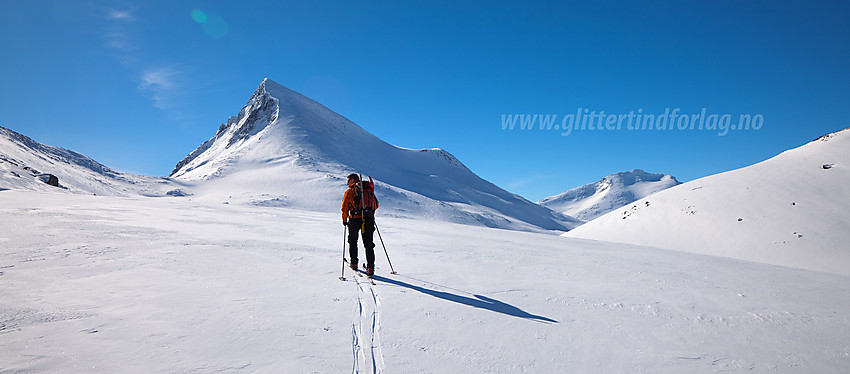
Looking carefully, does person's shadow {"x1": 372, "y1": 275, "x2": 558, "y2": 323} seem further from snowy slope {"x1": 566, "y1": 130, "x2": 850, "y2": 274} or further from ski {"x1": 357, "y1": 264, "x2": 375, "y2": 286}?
snowy slope {"x1": 566, "y1": 130, "x2": 850, "y2": 274}

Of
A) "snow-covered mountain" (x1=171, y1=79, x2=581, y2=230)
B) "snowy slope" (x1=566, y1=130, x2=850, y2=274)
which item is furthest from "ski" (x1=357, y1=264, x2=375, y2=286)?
"snow-covered mountain" (x1=171, y1=79, x2=581, y2=230)

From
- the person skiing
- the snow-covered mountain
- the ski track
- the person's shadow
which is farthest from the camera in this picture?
the snow-covered mountain

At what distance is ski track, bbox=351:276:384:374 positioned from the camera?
3.27 meters

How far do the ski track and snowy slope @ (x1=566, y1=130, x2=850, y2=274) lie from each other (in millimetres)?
18395

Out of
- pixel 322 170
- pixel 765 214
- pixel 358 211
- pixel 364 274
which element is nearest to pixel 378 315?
pixel 364 274

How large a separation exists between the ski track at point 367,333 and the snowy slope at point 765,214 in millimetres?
18395

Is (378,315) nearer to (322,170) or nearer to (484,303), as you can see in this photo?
(484,303)

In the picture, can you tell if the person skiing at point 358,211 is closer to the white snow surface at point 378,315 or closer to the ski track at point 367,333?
the white snow surface at point 378,315

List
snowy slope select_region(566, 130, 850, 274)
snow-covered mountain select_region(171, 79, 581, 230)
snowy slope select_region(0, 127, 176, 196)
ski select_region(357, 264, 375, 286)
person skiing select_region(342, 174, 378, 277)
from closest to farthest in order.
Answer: ski select_region(357, 264, 375, 286), person skiing select_region(342, 174, 378, 277), snowy slope select_region(566, 130, 850, 274), snowy slope select_region(0, 127, 176, 196), snow-covered mountain select_region(171, 79, 581, 230)

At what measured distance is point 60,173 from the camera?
51500 mm

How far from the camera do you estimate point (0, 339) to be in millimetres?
3102

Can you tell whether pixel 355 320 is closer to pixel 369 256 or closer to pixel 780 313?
pixel 369 256

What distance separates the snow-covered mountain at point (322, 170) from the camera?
192ft

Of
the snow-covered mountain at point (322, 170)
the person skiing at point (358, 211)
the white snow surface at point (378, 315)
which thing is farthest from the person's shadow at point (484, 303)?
the snow-covered mountain at point (322, 170)
